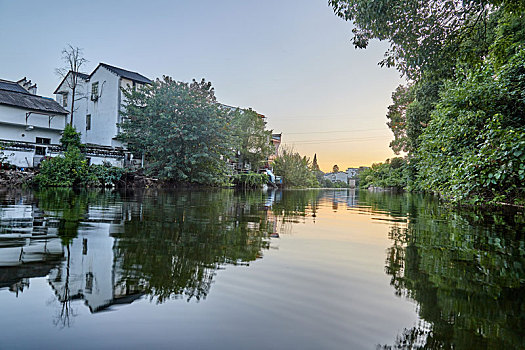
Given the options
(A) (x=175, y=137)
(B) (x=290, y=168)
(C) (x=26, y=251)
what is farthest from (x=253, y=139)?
(C) (x=26, y=251)

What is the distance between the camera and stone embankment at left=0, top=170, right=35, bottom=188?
57.1ft

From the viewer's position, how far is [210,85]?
84.3ft

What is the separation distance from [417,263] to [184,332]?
98.7 inches

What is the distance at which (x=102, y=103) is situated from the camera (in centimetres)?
2869

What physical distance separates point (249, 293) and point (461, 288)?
1584 mm

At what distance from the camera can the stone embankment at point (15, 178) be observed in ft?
57.1

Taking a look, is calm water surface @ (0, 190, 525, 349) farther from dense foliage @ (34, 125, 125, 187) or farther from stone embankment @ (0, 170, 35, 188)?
stone embankment @ (0, 170, 35, 188)

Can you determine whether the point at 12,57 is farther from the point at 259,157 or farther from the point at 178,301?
the point at 178,301

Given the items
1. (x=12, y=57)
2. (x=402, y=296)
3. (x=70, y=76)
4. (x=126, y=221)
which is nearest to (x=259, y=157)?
(x=70, y=76)

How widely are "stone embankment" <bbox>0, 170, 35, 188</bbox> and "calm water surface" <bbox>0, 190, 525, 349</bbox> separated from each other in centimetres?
1687

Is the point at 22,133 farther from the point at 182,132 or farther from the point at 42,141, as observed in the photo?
the point at 182,132

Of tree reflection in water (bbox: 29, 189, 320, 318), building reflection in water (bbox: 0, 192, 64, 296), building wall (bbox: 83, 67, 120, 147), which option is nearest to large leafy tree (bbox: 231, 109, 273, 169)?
building wall (bbox: 83, 67, 120, 147)

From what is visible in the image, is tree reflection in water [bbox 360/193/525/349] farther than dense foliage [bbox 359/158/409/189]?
No

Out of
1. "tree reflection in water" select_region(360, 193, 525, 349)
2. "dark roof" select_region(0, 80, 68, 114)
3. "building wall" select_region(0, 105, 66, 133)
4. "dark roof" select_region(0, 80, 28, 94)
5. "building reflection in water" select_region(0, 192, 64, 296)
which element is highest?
"dark roof" select_region(0, 80, 28, 94)
